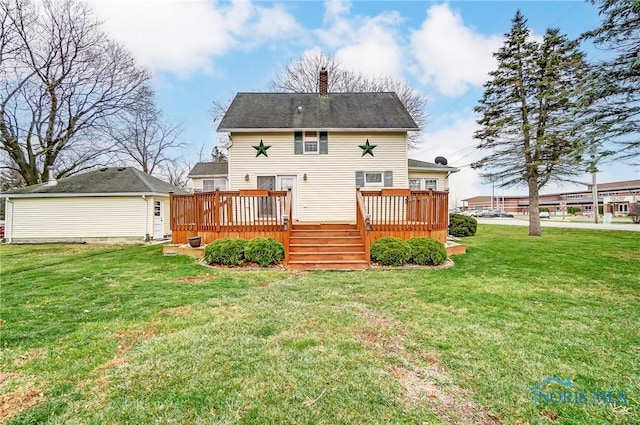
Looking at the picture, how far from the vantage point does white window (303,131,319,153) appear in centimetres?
1159

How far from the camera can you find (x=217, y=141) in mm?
27406

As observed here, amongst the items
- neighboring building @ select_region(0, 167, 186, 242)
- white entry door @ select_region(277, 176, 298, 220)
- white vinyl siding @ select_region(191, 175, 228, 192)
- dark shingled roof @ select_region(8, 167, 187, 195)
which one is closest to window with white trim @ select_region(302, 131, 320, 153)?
white entry door @ select_region(277, 176, 298, 220)

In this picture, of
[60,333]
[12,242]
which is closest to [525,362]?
[60,333]

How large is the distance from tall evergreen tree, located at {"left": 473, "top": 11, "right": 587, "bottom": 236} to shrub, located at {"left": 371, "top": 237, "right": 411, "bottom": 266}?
1146 cm

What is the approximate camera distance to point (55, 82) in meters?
17.7

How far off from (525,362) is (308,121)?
10618 millimetres

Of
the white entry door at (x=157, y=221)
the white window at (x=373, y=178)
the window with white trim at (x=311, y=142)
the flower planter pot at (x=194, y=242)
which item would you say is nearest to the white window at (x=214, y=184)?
the white entry door at (x=157, y=221)

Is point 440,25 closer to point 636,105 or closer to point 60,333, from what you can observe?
point 636,105

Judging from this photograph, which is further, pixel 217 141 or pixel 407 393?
pixel 217 141

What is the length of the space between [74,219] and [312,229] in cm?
1319

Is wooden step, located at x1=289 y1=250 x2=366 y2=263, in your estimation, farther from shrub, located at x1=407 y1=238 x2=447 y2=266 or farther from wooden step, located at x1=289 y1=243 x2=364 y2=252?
shrub, located at x1=407 y1=238 x2=447 y2=266

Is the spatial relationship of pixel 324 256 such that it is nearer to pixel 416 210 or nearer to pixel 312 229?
pixel 312 229

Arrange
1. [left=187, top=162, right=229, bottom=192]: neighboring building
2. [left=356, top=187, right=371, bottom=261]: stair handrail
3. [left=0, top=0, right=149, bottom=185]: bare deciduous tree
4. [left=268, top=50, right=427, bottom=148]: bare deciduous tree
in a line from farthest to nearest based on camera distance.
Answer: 1. [left=268, top=50, right=427, bottom=148]: bare deciduous tree
2. [left=187, top=162, right=229, bottom=192]: neighboring building
3. [left=0, top=0, right=149, bottom=185]: bare deciduous tree
4. [left=356, top=187, right=371, bottom=261]: stair handrail

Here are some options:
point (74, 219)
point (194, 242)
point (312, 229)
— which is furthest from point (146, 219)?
point (312, 229)
